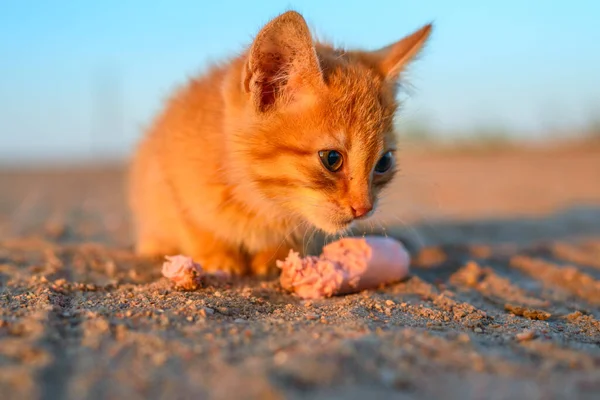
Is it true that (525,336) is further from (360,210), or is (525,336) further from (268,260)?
(268,260)

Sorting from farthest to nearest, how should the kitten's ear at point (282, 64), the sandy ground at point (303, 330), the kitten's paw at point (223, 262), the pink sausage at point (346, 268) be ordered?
the kitten's paw at point (223, 262) < the pink sausage at point (346, 268) < the kitten's ear at point (282, 64) < the sandy ground at point (303, 330)

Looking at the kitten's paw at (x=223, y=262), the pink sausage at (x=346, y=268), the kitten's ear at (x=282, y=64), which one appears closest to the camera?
the kitten's ear at (x=282, y=64)

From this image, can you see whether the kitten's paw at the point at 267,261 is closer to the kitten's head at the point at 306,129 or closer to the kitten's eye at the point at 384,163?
the kitten's head at the point at 306,129

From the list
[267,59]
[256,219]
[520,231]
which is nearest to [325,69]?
[267,59]

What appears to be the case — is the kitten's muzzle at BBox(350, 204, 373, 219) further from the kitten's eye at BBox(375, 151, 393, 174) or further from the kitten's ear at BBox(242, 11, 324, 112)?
the kitten's ear at BBox(242, 11, 324, 112)

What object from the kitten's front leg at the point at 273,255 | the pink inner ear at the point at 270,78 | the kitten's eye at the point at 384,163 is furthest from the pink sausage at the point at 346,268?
the pink inner ear at the point at 270,78

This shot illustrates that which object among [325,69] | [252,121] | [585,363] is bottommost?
[585,363]

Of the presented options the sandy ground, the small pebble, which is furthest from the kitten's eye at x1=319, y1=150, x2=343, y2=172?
the small pebble

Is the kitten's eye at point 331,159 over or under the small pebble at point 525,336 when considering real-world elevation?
over

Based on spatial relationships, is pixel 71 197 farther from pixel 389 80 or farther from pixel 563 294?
pixel 563 294
